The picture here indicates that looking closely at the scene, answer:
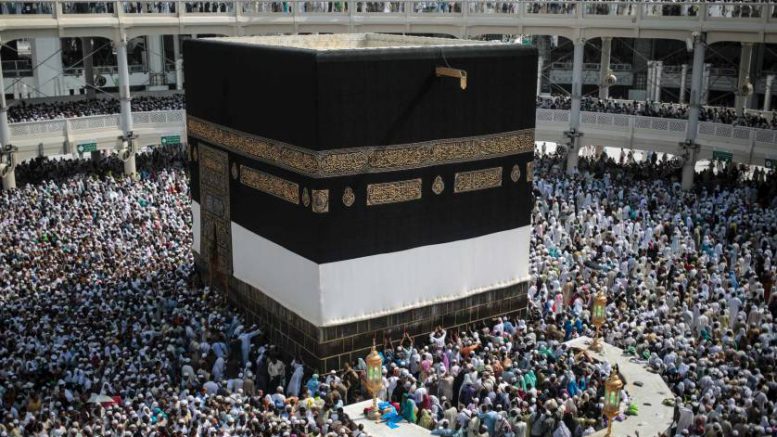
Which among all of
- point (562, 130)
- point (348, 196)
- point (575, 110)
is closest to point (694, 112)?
point (575, 110)

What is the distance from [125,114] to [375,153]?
1291 cm

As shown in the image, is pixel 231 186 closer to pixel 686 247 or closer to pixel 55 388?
pixel 55 388

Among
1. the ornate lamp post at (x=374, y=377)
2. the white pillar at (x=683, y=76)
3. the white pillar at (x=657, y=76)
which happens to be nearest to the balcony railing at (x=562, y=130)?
the white pillar at (x=683, y=76)

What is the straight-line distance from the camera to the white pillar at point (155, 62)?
34.4m

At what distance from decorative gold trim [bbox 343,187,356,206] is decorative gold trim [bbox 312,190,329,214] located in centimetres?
30

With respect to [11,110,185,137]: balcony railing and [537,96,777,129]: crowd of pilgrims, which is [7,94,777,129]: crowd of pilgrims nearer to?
[537,96,777,129]: crowd of pilgrims

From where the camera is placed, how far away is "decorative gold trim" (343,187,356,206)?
42.8ft

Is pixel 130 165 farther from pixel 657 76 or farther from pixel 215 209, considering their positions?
pixel 657 76

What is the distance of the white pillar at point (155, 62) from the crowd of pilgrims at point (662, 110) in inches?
649

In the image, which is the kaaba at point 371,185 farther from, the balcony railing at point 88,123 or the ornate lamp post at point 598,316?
the balcony railing at point 88,123

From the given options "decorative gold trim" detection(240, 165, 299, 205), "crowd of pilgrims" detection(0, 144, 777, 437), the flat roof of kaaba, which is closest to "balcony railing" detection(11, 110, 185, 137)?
"crowd of pilgrims" detection(0, 144, 777, 437)

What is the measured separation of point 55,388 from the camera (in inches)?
465

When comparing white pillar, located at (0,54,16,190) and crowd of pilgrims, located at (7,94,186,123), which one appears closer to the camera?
white pillar, located at (0,54,16,190)

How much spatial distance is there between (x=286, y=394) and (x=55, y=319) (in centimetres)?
416
